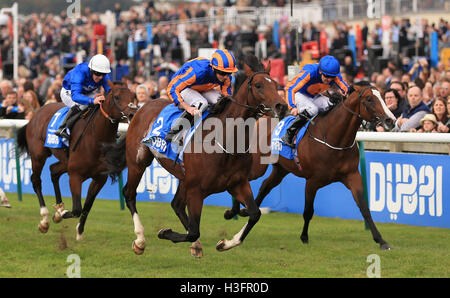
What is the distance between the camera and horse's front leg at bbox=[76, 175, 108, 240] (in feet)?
26.9

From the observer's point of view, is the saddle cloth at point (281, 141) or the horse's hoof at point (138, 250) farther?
the saddle cloth at point (281, 141)

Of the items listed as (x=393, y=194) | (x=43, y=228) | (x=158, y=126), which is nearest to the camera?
(x=158, y=126)

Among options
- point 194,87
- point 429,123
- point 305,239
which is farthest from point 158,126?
point 429,123

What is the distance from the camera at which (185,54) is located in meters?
21.7

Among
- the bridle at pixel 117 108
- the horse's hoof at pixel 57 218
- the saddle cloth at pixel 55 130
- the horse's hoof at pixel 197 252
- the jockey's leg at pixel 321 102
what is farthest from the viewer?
the saddle cloth at pixel 55 130

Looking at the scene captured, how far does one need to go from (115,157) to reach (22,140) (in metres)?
2.41

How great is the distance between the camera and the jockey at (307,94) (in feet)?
27.6

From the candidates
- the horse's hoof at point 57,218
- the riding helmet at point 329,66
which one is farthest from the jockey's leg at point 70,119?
the riding helmet at point 329,66

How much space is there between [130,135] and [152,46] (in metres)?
14.9

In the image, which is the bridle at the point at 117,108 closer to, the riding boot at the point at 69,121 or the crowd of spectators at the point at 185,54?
the riding boot at the point at 69,121

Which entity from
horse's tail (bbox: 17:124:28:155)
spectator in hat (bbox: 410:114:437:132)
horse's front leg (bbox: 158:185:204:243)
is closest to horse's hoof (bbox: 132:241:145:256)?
horse's front leg (bbox: 158:185:204:243)

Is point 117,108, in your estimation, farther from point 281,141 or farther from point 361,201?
point 361,201

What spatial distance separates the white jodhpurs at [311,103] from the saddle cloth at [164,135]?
153cm

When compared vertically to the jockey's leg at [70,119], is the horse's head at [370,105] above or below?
above
